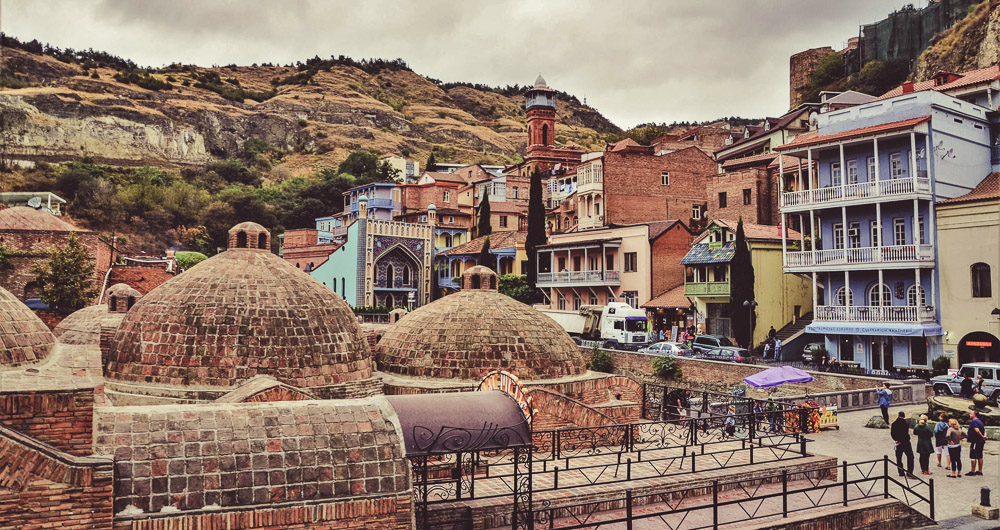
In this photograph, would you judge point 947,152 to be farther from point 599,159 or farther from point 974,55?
point 974,55

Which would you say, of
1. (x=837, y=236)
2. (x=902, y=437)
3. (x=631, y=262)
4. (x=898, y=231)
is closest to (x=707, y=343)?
(x=837, y=236)

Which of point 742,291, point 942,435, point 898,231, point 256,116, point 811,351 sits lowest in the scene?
point 942,435

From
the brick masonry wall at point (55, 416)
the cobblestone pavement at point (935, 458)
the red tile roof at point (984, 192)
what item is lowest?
the cobblestone pavement at point (935, 458)

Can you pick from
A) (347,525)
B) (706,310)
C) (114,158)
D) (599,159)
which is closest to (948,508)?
(347,525)

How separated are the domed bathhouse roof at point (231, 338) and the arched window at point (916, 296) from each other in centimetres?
2217

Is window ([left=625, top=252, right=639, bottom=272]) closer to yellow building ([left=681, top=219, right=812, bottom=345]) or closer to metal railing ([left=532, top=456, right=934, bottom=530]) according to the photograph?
yellow building ([left=681, top=219, right=812, bottom=345])

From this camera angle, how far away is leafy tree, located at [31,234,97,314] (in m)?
36.4

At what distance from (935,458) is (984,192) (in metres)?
16.2

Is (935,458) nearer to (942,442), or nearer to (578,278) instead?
(942,442)

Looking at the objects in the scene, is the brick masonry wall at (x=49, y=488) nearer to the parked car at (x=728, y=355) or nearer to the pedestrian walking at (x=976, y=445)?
the pedestrian walking at (x=976, y=445)

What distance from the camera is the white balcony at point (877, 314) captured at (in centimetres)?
2858

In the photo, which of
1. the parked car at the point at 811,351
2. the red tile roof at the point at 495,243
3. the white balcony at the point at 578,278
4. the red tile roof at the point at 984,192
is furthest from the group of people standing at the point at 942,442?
the red tile roof at the point at 495,243

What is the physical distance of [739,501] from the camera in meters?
11.5

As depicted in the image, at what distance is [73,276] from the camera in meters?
36.8
